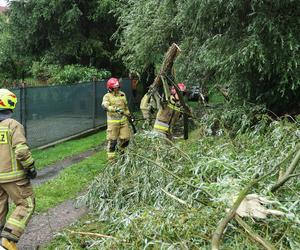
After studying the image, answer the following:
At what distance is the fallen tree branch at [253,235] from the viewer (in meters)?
2.83

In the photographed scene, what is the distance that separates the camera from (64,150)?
35.4ft

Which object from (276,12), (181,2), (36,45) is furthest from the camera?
(36,45)

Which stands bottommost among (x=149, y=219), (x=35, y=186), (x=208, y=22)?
(x=35, y=186)

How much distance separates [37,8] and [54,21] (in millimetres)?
808

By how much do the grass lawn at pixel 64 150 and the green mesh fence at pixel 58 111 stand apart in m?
0.31

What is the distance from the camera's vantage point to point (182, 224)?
338 cm

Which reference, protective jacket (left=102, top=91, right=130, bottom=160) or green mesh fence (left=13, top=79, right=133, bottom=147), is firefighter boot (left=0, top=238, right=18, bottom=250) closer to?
protective jacket (left=102, top=91, right=130, bottom=160)

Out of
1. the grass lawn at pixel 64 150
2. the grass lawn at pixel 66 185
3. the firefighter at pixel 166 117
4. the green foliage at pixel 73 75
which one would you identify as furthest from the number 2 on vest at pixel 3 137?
the green foliage at pixel 73 75

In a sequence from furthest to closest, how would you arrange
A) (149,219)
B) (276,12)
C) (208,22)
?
(208,22), (276,12), (149,219)

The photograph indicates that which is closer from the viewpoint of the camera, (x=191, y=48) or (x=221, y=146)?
(x=221, y=146)

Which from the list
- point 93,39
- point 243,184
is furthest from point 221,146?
point 93,39

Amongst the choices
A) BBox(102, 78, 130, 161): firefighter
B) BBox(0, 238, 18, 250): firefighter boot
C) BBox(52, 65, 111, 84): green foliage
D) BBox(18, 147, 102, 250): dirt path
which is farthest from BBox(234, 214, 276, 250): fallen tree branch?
BBox(52, 65, 111, 84): green foliage

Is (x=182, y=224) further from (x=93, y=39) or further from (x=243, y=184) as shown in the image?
(x=93, y=39)

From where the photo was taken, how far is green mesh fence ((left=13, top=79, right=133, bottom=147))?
10344 millimetres
